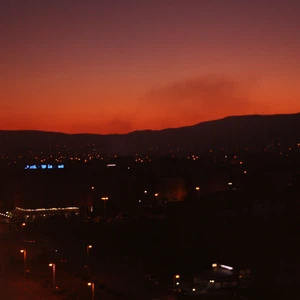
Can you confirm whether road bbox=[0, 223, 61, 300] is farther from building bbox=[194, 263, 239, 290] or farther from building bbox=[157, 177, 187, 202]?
building bbox=[157, 177, 187, 202]

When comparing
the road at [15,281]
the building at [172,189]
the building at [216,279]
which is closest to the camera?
the road at [15,281]

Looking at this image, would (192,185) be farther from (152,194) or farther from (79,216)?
(79,216)

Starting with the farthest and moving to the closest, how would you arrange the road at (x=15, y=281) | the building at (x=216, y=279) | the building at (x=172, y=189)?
1. the building at (x=172, y=189)
2. the building at (x=216, y=279)
3. the road at (x=15, y=281)

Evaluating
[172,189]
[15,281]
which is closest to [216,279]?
[15,281]

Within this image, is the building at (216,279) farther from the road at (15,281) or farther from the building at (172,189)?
the building at (172,189)

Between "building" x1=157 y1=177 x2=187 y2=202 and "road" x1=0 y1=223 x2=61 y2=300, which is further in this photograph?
"building" x1=157 y1=177 x2=187 y2=202

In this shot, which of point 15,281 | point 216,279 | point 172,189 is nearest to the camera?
point 216,279

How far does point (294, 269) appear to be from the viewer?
936 cm

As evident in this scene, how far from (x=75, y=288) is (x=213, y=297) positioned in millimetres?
1888

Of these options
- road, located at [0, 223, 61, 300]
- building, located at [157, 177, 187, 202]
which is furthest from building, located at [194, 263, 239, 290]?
building, located at [157, 177, 187, 202]

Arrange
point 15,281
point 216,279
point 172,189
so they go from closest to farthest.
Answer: point 216,279, point 15,281, point 172,189

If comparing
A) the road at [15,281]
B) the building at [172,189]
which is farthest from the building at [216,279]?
the building at [172,189]

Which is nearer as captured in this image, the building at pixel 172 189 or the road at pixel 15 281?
the road at pixel 15 281

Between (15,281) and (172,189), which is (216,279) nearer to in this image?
(15,281)
